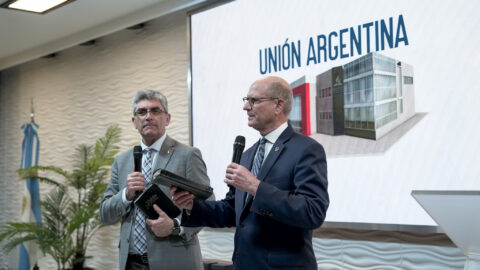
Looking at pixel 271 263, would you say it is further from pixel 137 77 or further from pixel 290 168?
pixel 137 77

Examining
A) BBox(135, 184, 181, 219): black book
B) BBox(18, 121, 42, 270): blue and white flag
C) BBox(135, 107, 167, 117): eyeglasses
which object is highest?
BBox(135, 107, 167, 117): eyeglasses

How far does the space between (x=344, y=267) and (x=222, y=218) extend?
1.98 metres

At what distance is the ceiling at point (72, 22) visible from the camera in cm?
559

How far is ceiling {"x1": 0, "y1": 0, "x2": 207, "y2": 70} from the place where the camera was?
5.59m

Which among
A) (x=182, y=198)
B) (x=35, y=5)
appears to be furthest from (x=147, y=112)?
(x=35, y=5)

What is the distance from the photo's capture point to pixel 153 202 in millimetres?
2459

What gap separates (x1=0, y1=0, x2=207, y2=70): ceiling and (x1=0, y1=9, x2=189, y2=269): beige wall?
0.83ft

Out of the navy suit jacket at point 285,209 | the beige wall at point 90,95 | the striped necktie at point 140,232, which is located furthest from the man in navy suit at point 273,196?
the beige wall at point 90,95

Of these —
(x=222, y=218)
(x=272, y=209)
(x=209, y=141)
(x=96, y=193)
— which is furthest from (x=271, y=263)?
(x=96, y=193)

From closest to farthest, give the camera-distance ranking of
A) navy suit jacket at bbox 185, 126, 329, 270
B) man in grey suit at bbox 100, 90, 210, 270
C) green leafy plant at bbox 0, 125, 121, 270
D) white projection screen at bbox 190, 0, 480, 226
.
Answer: navy suit jacket at bbox 185, 126, 329, 270 < man in grey suit at bbox 100, 90, 210, 270 < white projection screen at bbox 190, 0, 480, 226 < green leafy plant at bbox 0, 125, 121, 270

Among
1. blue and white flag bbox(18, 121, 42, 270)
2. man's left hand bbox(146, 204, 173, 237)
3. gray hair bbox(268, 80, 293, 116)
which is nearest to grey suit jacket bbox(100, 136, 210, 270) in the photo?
man's left hand bbox(146, 204, 173, 237)

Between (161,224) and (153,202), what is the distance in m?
0.16

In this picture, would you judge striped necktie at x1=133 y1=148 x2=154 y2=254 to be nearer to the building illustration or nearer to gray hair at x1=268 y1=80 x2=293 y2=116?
gray hair at x1=268 y1=80 x2=293 y2=116

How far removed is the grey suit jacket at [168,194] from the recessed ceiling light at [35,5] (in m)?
3.09
